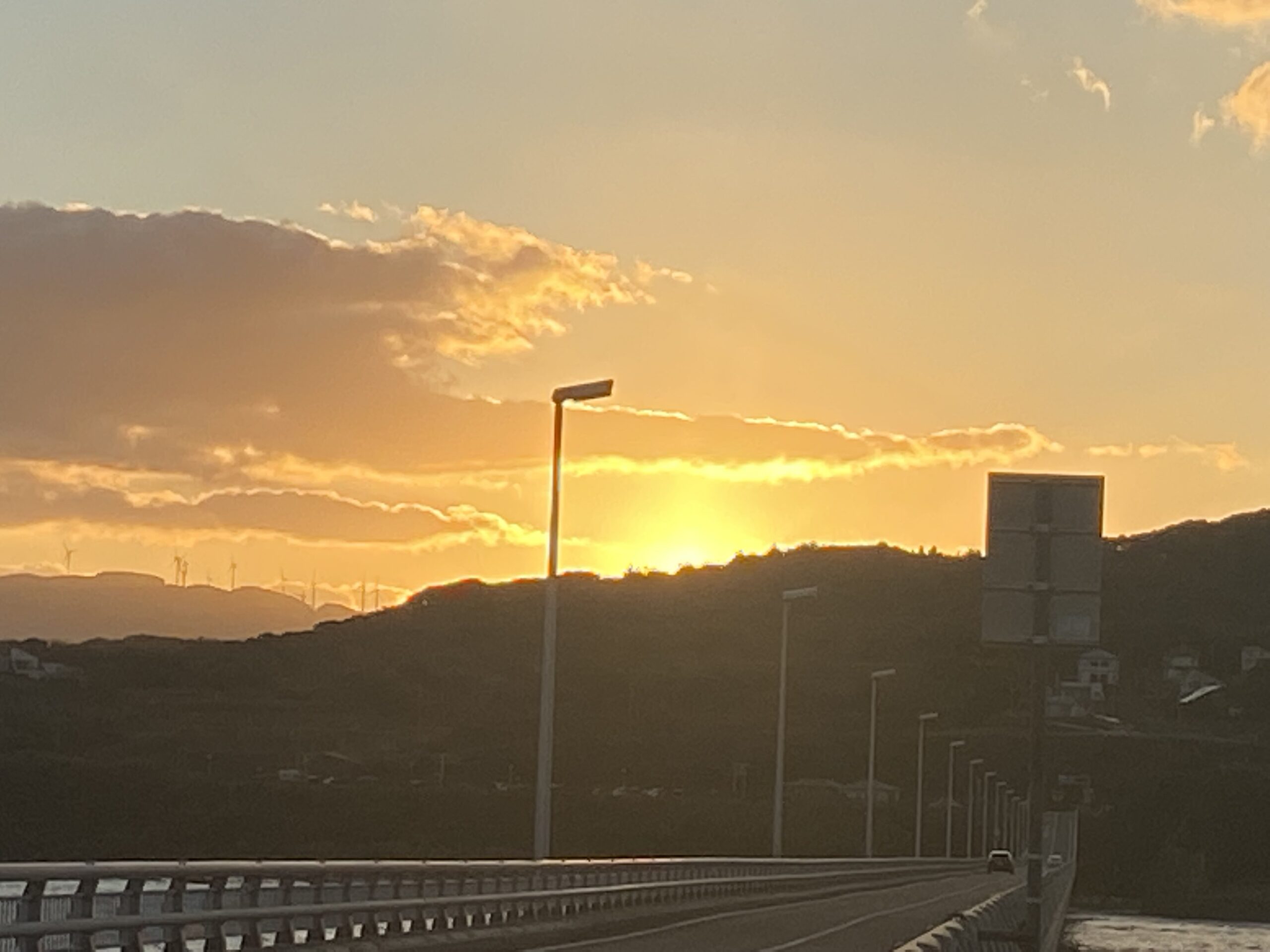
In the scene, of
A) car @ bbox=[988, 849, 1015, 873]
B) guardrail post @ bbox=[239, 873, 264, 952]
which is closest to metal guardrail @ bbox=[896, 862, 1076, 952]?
guardrail post @ bbox=[239, 873, 264, 952]

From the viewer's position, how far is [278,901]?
94.6ft

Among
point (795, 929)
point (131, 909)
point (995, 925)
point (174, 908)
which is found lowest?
point (795, 929)

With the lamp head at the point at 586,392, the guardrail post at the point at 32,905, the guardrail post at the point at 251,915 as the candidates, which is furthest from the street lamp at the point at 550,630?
the guardrail post at the point at 32,905

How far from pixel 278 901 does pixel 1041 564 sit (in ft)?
32.2

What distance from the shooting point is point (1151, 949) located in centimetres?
10381

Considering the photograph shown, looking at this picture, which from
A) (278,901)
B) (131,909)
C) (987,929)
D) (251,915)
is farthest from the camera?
(987,929)

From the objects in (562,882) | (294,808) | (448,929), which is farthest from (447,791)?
(448,929)

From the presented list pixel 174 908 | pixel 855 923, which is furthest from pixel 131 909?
pixel 855 923

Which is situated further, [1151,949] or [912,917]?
[1151,949]

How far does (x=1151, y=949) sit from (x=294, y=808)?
58445 millimetres

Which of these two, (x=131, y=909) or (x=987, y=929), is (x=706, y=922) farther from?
(x=131, y=909)

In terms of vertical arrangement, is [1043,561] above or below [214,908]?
above

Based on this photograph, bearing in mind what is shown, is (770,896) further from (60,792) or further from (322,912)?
(60,792)

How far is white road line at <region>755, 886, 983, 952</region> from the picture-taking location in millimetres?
42875
